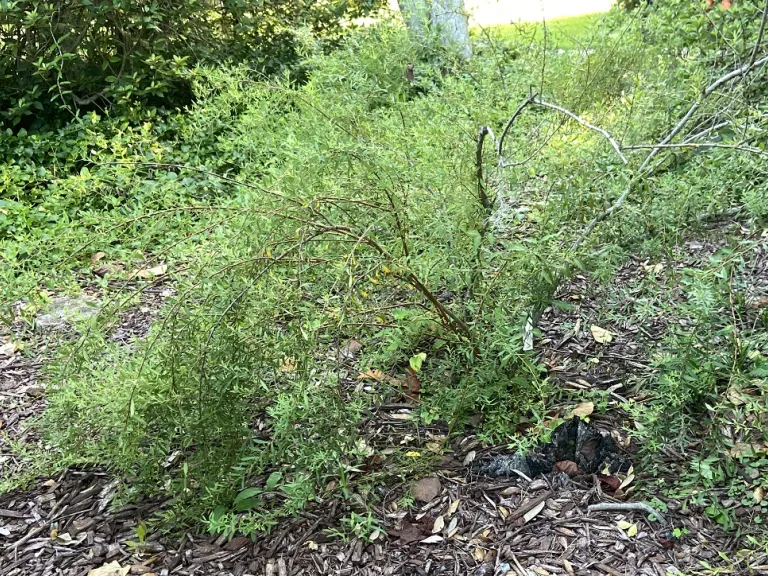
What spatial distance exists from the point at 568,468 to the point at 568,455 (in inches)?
1.8

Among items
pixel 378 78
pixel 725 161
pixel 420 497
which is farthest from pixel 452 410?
pixel 378 78

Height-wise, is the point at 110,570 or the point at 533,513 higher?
the point at 110,570

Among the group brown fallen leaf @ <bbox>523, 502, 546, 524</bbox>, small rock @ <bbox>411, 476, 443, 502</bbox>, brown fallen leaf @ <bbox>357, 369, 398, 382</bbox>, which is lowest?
brown fallen leaf @ <bbox>523, 502, 546, 524</bbox>

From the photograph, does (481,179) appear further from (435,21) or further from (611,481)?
(435,21)

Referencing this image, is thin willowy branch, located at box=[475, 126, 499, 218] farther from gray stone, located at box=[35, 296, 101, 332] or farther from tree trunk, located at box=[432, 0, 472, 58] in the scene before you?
tree trunk, located at box=[432, 0, 472, 58]

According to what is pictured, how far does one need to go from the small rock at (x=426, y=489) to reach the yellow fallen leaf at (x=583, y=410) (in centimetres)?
53

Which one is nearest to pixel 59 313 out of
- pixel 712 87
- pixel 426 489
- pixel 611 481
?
pixel 426 489

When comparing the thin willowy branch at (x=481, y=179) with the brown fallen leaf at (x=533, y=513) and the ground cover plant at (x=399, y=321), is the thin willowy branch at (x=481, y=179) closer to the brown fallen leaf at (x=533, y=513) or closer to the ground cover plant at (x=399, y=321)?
the ground cover plant at (x=399, y=321)

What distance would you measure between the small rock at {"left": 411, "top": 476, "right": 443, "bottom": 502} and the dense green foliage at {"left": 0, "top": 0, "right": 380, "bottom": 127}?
401cm

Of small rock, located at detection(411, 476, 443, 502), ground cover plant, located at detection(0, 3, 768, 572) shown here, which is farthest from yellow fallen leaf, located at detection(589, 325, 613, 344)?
small rock, located at detection(411, 476, 443, 502)

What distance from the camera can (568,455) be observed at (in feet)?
7.59

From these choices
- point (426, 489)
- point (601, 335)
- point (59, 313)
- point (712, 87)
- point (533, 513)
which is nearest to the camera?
point (712, 87)

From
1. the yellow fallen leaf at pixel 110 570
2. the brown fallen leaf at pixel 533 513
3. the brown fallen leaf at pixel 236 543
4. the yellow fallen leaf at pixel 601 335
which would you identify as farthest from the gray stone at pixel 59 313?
the yellow fallen leaf at pixel 601 335

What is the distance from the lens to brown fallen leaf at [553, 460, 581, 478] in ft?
7.51
